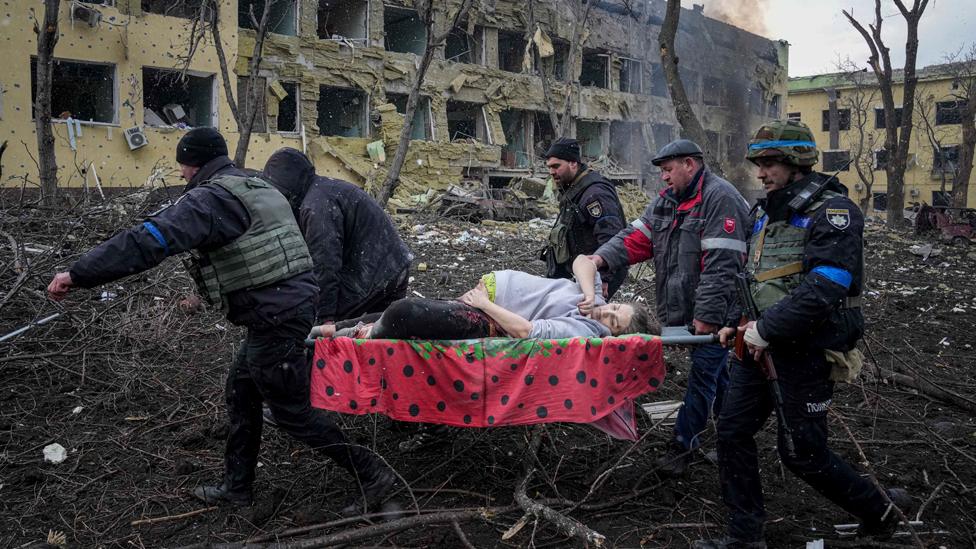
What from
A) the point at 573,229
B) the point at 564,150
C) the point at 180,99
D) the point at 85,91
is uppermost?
the point at 180,99

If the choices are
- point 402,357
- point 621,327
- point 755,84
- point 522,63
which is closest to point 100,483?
point 402,357

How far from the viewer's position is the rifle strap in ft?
9.58

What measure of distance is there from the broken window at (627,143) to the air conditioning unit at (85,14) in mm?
20588

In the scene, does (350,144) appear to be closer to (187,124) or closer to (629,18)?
(187,124)

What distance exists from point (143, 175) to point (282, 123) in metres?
5.06

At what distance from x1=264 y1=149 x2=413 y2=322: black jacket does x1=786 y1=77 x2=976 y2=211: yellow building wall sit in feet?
123

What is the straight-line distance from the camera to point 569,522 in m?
3.00

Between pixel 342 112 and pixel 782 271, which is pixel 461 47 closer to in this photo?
pixel 342 112

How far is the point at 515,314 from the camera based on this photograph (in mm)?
3588

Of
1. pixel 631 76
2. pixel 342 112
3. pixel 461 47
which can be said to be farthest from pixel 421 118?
pixel 631 76

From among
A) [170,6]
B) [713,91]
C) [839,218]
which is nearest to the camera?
[839,218]

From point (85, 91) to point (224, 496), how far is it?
16927 mm

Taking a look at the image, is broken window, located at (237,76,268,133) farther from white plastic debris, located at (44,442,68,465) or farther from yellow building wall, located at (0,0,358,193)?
white plastic debris, located at (44,442,68,465)

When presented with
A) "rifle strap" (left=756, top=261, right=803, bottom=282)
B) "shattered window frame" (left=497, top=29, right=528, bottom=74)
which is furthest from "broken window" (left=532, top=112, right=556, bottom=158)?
"rifle strap" (left=756, top=261, right=803, bottom=282)
